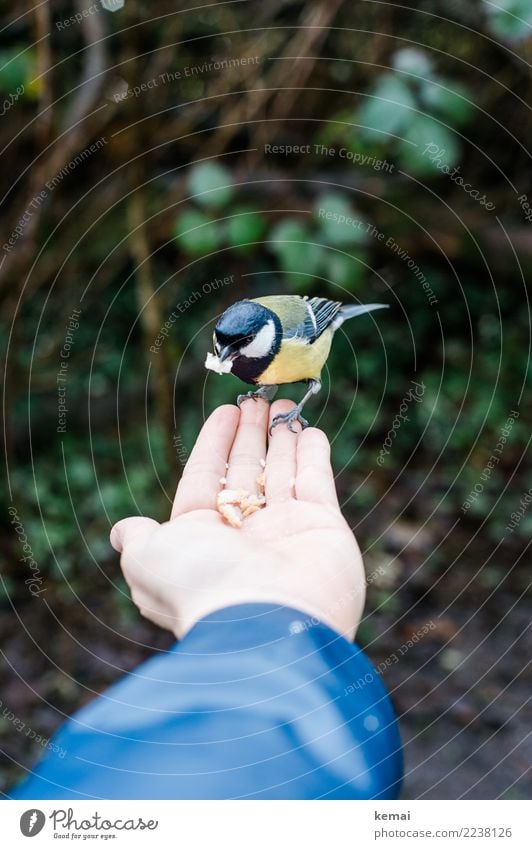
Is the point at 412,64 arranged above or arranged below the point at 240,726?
above

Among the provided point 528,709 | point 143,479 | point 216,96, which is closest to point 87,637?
point 143,479

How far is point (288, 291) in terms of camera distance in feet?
4.67

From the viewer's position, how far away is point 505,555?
5.35 feet

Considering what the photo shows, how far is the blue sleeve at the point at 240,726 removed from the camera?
570mm

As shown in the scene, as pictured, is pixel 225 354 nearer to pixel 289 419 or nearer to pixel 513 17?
pixel 289 419

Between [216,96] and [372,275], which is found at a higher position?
[216,96]

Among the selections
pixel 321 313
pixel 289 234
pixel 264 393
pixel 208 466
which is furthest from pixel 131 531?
pixel 289 234

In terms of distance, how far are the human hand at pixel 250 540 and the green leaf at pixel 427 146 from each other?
62 centimetres

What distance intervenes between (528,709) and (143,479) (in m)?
0.86

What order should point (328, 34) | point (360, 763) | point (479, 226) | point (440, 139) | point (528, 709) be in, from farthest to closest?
1. point (479, 226)
2. point (328, 34)
3. point (528, 709)
4. point (440, 139)
5. point (360, 763)

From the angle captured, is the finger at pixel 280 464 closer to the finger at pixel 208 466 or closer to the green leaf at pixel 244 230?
the finger at pixel 208 466

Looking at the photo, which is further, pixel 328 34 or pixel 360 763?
pixel 328 34

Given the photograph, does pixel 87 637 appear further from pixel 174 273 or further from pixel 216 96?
pixel 216 96

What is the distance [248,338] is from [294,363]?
0.09m
